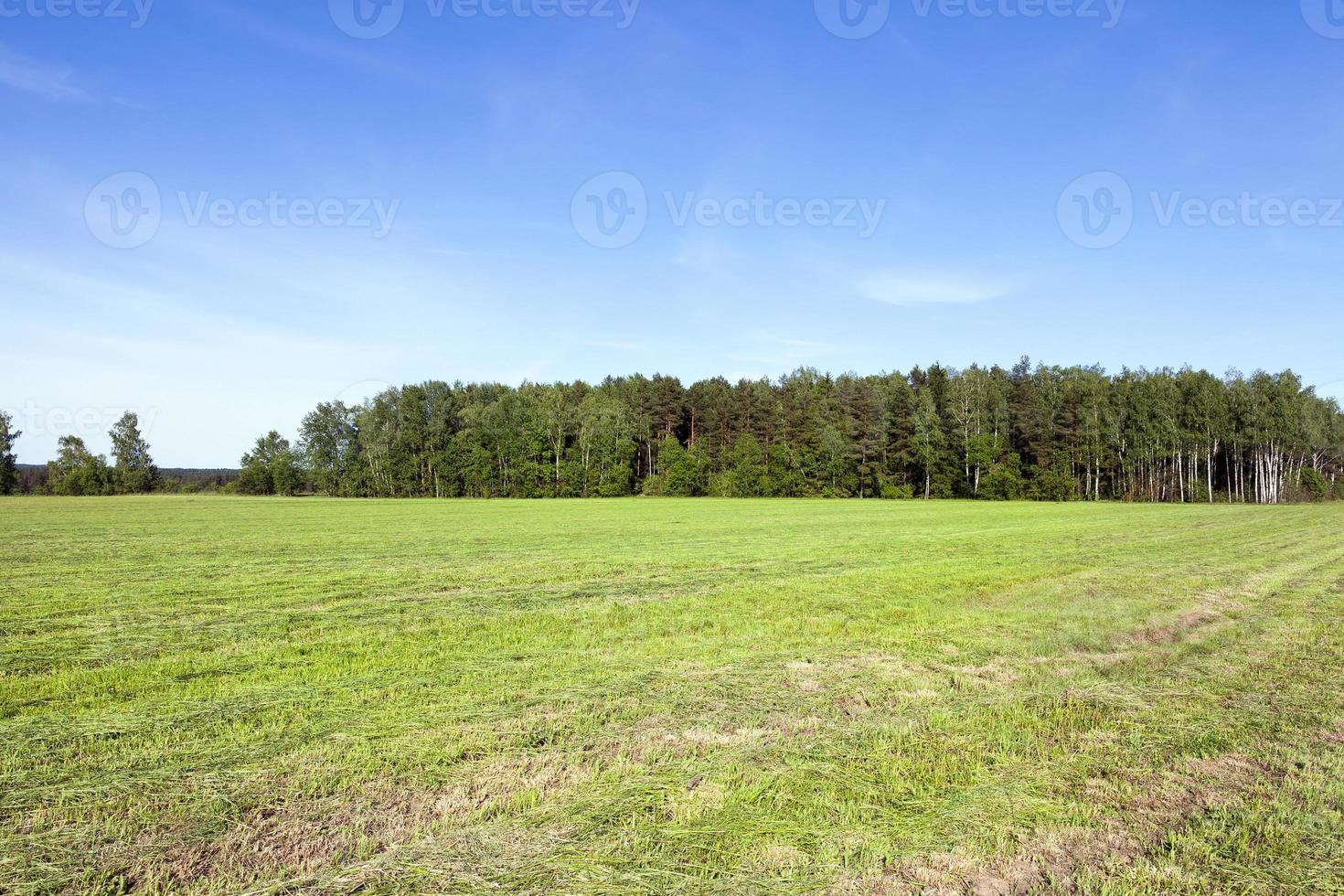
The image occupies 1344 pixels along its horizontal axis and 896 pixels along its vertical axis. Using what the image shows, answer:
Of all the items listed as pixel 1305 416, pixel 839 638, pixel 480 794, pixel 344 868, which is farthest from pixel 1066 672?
pixel 1305 416

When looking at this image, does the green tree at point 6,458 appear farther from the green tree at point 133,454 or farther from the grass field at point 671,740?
the grass field at point 671,740

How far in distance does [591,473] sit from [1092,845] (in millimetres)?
94557

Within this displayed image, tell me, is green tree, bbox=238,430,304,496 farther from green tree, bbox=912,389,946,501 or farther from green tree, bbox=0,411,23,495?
green tree, bbox=912,389,946,501

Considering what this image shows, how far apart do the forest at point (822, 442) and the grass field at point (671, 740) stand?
7606cm

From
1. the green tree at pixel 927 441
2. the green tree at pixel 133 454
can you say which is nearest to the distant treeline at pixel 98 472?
the green tree at pixel 133 454

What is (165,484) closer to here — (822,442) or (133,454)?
(133,454)

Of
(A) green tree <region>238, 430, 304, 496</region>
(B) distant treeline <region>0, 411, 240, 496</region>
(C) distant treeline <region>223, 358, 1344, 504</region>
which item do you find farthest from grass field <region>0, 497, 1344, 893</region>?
(B) distant treeline <region>0, 411, 240, 496</region>

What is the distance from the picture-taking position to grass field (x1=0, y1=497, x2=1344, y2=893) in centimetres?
410

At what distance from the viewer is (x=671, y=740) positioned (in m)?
6.05

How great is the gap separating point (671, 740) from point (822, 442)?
87257 mm

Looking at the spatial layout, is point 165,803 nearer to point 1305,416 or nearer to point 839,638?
point 839,638

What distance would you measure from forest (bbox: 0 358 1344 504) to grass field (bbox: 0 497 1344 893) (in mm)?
76056

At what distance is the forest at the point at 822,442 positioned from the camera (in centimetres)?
7906

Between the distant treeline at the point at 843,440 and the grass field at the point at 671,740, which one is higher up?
the distant treeline at the point at 843,440
